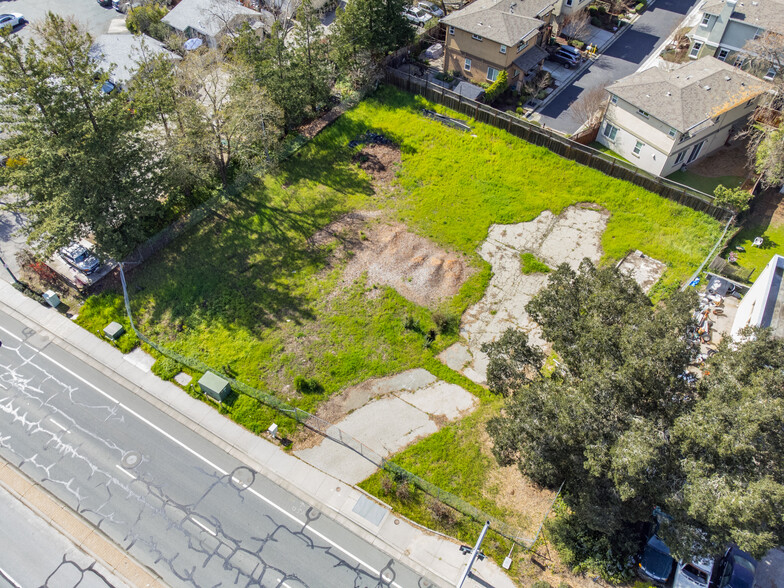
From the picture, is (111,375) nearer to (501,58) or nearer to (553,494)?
(553,494)

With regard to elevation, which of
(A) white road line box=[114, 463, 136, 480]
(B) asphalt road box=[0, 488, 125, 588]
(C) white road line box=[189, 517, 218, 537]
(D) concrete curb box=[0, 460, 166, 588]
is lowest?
(B) asphalt road box=[0, 488, 125, 588]

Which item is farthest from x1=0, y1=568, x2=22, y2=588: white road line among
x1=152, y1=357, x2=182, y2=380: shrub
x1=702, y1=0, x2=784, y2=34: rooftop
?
x1=702, y1=0, x2=784, y2=34: rooftop

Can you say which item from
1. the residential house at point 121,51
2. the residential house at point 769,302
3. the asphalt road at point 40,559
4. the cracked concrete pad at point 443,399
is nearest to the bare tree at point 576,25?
the residential house at point 769,302

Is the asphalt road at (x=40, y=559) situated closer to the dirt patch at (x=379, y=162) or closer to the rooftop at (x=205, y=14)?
the dirt patch at (x=379, y=162)

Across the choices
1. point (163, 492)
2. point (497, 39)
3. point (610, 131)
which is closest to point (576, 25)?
point (497, 39)

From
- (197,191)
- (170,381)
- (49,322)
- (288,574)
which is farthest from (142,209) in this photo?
(288,574)

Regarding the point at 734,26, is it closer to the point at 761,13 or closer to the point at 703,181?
the point at 761,13

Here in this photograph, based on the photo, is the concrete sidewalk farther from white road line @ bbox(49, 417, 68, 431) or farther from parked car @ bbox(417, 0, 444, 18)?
parked car @ bbox(417, 0, 444, 18)
